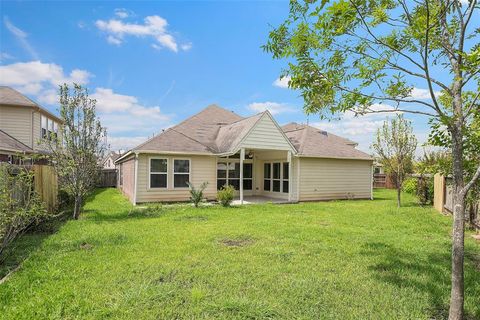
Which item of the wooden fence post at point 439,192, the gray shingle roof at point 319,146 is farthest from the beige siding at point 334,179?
the wooden fence post at point 439,192

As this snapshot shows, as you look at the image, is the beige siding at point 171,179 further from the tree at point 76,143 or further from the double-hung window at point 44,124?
the double-hung window at point 44,124

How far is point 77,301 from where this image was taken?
165 inches

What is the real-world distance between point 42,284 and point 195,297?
255cm

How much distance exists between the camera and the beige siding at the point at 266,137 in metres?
16.2

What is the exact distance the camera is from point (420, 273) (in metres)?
5.46

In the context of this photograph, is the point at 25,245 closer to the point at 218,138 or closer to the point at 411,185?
the point at 218,138

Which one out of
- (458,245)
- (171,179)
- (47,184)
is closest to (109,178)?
(171,179)

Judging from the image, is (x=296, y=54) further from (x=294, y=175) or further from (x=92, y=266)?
(x=294, y=175)

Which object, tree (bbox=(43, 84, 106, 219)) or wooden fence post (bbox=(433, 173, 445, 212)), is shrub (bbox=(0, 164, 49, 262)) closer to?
tree (bbox=(43, 84, 106, 219))

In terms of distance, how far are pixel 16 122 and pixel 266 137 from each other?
15167 mm

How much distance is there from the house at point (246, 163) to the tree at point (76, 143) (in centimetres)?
384

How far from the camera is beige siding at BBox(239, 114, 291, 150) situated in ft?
53.3

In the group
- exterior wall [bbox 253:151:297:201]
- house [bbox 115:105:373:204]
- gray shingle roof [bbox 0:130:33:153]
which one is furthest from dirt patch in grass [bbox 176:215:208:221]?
gray shingle roof [bbox 0:130:33:153]

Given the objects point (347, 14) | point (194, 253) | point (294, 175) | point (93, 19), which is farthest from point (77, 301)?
point (294, 175)
